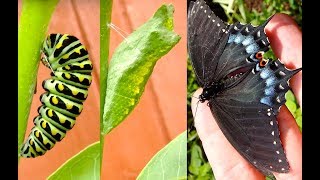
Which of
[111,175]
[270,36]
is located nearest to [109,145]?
[111,175]

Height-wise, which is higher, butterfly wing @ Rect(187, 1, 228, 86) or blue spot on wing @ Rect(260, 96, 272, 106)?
butterfly wing @ Rect(187, 1, 228, 86)

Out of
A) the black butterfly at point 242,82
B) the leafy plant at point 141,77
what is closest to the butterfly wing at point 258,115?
the black butterfly at point 242,82

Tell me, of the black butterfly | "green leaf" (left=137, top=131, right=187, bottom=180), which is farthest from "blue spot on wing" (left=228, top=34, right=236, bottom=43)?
"green leaf" (left=137, top=131, right=187, bottom=180)

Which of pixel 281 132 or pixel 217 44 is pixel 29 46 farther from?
pixel 281 132

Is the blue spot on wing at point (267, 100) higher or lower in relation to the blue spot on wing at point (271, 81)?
lower

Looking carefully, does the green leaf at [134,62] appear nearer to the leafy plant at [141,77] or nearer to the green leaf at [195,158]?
the leafy plant at [141,77]

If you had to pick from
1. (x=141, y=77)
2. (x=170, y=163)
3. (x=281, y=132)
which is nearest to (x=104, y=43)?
(x=141, y=77)

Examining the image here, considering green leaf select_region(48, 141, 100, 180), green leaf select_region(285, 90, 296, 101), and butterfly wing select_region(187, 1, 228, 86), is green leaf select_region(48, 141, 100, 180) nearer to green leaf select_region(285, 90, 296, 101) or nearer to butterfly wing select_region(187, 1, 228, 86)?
butterfly wing select_region(187, 1, 228, 86)
